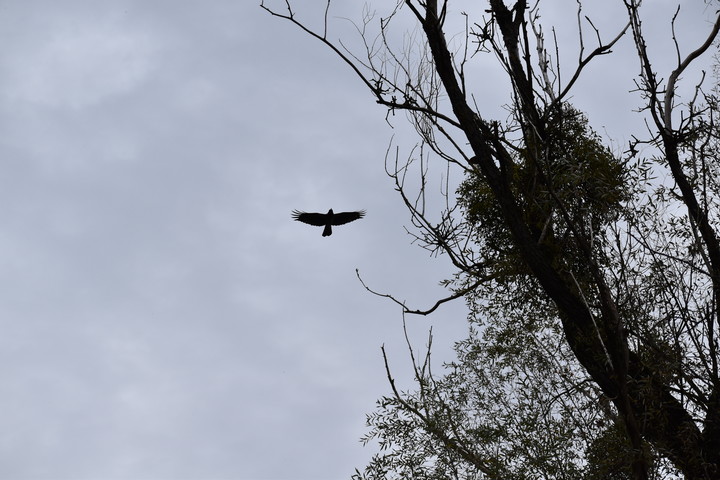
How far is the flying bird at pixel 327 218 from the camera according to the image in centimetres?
766

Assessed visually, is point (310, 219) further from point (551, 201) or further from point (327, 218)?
point (551, 201)

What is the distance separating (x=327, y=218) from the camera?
768 centimetres

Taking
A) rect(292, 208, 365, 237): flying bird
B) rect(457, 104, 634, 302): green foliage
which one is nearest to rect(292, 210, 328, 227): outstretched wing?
rect(292, 208, 365, 237): flying bird

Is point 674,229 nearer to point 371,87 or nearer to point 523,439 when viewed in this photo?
point 523,439

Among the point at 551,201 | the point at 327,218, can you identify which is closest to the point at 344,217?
the point at 327,218

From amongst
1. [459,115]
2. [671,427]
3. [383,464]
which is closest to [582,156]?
[459,115]

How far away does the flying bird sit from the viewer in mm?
7656

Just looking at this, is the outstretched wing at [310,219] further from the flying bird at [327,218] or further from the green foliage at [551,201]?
the green foliage at [551,201]

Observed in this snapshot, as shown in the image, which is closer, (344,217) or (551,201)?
(551,201)

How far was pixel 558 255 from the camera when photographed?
6.46 m

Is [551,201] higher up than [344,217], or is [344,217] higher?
[344,217]

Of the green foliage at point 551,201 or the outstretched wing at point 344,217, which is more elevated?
the outstretched wing at point 344,217

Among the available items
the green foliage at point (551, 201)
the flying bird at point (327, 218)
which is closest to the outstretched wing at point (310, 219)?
the flying bird at point (327, 218)

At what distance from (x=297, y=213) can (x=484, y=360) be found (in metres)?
2.46
